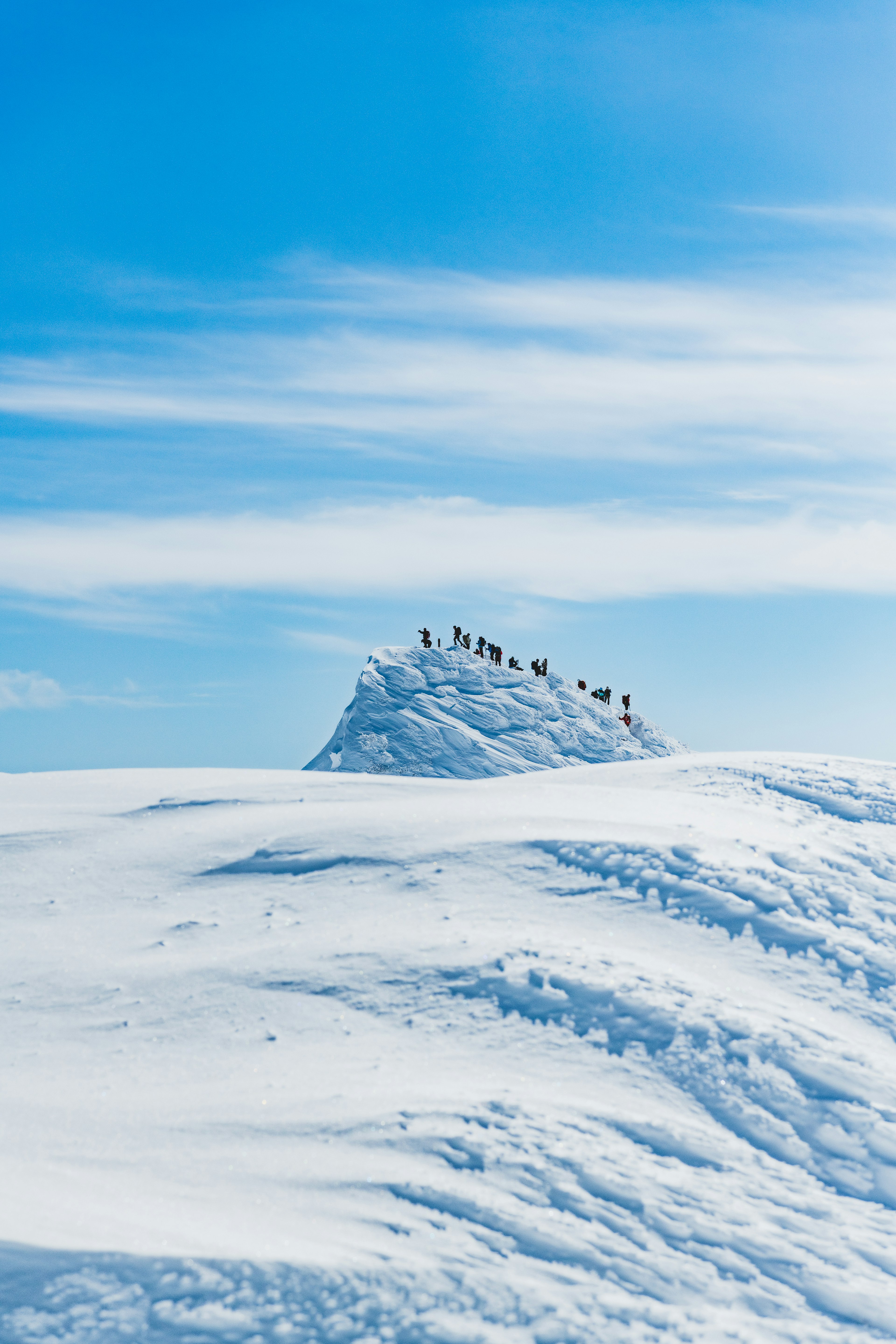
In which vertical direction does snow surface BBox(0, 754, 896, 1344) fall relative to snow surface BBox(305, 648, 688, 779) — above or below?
below

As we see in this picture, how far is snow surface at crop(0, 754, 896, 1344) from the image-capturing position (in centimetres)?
242

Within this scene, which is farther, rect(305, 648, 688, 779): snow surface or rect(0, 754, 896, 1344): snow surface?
rect(305, 648, 688, 779): snow surface

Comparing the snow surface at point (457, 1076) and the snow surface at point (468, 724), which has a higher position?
the snow surface at point (468, 724)

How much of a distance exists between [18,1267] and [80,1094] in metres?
1.11

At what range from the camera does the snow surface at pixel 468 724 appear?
26266mm

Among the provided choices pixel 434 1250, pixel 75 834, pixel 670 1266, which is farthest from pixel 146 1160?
pixel 75 834

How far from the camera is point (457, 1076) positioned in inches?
129

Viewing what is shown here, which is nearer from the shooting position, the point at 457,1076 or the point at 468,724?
the point at 457,1076

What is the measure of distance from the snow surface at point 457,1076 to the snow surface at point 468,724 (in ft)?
66.3

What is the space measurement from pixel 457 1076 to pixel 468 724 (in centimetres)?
2422

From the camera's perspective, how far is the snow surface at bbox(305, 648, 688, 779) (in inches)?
1034

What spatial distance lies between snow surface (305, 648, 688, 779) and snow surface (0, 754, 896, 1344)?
20221 mm

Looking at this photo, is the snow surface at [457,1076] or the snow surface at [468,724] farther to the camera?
the snow surface at [468,724]

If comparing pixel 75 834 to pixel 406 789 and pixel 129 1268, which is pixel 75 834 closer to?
pixel 406 789
